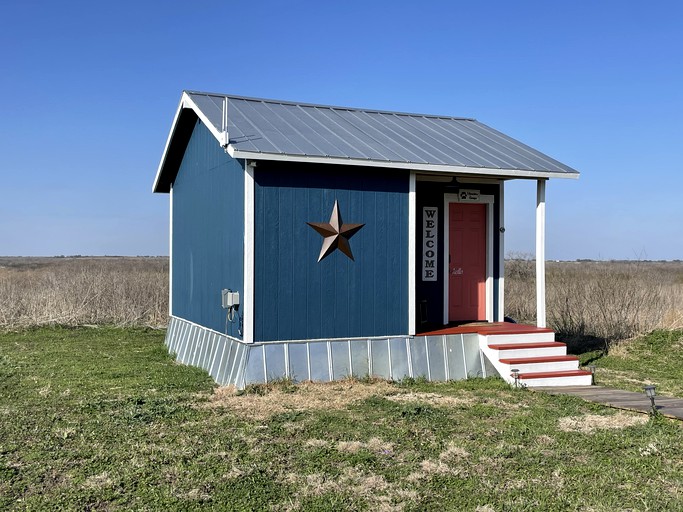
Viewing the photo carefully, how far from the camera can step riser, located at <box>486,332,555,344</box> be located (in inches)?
416

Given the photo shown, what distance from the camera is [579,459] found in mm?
6227

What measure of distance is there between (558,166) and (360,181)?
11.7 feet

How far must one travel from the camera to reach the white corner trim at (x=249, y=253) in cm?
934

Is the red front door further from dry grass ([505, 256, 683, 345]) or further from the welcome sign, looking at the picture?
dry grass ([505, 256, 683, 345])

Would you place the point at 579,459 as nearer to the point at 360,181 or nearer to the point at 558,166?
the point at 360,181

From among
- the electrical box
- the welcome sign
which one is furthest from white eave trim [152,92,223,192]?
the welcome sign

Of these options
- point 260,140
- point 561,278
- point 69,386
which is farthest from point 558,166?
point 561,278

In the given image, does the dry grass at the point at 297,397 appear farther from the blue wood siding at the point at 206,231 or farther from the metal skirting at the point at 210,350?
the blue wood siding at the point at 206,231

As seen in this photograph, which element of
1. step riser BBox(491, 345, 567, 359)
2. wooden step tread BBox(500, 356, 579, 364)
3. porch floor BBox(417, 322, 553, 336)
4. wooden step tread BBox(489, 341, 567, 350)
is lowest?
wooden step tread BBox(500, 356, 579, 364)

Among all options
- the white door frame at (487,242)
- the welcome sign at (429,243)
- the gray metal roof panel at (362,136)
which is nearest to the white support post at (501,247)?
the white door frame at (487,242)

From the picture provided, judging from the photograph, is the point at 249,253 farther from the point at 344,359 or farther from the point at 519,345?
the point at 519,345

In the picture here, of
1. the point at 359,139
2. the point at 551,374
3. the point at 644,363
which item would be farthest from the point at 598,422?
the point at 644,363

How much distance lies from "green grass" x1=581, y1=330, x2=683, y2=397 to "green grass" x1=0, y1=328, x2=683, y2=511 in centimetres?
237

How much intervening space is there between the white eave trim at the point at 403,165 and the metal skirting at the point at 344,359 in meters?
2.50
